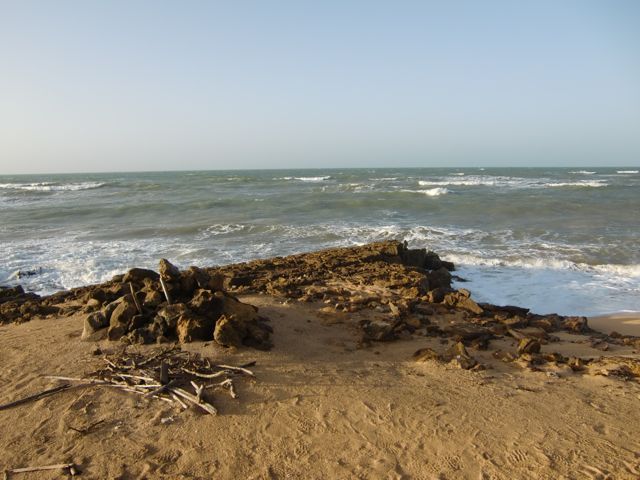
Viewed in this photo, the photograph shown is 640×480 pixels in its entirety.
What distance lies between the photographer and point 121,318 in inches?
219

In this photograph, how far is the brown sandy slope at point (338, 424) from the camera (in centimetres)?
339

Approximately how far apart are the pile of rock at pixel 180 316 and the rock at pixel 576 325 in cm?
482

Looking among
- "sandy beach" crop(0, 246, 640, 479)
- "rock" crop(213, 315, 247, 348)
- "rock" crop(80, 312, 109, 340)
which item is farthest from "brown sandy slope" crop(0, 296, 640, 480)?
"rock" crop(80, 312, 109, 340)

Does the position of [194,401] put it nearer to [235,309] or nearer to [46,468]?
[46,468]

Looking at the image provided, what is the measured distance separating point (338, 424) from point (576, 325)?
16.3 feet

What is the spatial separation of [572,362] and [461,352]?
1281 mm

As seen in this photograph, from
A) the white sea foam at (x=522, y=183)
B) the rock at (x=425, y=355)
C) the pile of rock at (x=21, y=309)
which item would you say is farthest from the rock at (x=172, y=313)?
the white sea foam at (x=522, y=183)

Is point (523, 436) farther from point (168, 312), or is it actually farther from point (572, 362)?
point (168, 312)

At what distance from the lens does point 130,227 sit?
19.0m

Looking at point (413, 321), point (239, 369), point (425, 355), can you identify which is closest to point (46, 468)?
point (239, 369)

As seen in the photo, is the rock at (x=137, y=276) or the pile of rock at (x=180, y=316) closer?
the pile of rock at (x=180, y=316)

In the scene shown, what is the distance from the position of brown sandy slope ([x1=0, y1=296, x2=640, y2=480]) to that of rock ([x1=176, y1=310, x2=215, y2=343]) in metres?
0.17

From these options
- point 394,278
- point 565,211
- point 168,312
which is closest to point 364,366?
point 168,312

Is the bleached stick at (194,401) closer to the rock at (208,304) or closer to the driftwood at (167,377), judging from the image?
the driftwood at (167,377)
